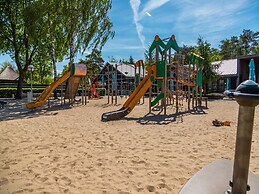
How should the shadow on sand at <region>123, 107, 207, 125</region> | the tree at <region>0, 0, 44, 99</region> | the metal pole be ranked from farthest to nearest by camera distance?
1. the tree at <region>0, 0, 44, 99</region>
2. the shadow on sand at <region>123, 107, 207, 125</region>
3. the metal pole

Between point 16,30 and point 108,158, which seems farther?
point 16,30

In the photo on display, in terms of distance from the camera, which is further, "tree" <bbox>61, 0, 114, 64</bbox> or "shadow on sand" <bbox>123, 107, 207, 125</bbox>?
"tree" <bbox>61, 0, 114, 64</bbox>

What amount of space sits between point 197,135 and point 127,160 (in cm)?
304

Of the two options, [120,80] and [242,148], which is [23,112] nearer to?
[242,148]

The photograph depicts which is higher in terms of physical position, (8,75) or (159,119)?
(8,75)

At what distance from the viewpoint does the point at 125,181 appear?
3.58 metres

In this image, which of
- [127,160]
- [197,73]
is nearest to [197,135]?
[127,160]

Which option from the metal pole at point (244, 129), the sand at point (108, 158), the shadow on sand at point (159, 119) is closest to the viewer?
the metal pole at point (244, 129)

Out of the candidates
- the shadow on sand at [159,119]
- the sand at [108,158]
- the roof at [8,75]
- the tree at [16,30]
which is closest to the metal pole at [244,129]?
the sand at [108,158]

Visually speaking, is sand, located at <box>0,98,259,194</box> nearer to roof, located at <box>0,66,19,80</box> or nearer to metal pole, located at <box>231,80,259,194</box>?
metal pole, located at <box>231,80,259,194</box>

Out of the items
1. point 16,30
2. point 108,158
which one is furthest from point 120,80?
point 108,158

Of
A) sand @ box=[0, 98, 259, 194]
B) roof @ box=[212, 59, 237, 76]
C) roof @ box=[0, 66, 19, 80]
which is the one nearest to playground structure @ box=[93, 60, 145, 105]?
roof @ box=[212, 59, 237, 76]

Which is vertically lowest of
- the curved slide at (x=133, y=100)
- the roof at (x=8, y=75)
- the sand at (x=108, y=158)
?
the sand at (x=108, y=158)

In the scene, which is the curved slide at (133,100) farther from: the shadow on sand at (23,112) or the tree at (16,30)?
the tree at (16,30)
